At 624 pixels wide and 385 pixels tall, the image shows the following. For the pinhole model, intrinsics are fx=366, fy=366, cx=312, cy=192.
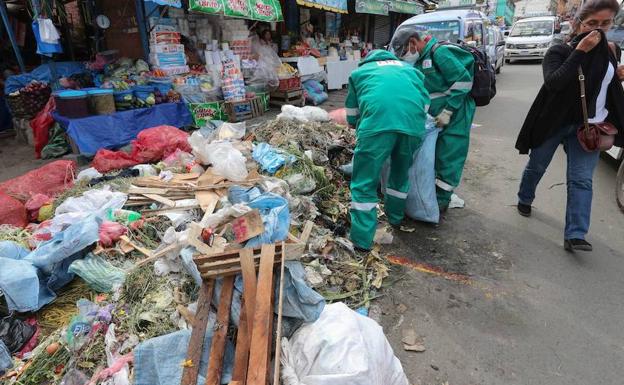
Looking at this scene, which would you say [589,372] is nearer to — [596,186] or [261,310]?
[261,310]

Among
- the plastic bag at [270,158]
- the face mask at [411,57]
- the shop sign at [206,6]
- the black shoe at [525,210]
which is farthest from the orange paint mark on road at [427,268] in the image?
the shop sign at [206,6]

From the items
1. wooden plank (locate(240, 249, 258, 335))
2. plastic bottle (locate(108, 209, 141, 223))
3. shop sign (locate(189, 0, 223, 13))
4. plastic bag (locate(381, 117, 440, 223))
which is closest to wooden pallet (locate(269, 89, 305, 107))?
shop sign (locate(189, 0, 223, 13))

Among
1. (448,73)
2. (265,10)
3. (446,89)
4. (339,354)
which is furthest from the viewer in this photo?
(265,10)

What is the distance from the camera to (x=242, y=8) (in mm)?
7074

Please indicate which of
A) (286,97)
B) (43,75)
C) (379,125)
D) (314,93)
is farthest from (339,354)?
(314,93)

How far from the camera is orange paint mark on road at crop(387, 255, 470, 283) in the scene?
3084 mm

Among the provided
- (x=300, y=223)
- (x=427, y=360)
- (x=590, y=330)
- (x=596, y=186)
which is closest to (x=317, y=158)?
(x=300, y=223)

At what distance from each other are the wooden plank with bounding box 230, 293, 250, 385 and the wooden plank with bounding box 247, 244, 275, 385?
73 mm

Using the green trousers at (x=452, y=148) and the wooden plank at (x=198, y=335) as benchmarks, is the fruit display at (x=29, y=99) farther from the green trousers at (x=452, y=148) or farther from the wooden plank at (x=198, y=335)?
the green trousers at (x=452, y=148)

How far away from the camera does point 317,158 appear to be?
459cm

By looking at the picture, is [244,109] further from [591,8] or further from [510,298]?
[510,298]

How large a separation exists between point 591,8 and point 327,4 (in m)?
7.90

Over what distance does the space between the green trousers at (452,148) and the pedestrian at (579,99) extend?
57cm

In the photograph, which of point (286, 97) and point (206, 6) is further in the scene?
Answer: point (286, 97)
